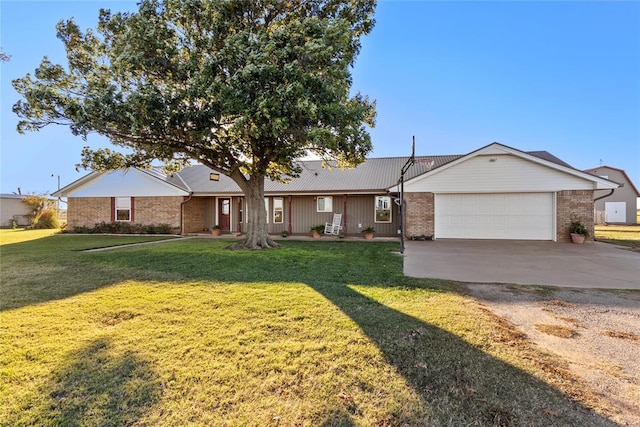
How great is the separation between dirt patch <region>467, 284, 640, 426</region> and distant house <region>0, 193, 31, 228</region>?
1364 inches

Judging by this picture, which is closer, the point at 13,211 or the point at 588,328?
the point at 588,328

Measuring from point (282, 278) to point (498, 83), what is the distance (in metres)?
12.6

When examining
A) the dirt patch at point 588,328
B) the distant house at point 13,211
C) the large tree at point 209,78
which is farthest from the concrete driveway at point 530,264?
the distant house at point 13,211

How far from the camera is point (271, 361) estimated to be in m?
2.88

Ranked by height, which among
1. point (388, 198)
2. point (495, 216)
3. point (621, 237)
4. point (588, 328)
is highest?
point (388, 198)

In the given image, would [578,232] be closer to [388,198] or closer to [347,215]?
[388,198]

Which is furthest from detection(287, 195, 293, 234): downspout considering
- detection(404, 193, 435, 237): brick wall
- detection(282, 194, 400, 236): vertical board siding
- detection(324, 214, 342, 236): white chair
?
detection(404, 193, 435, 237): brick wall

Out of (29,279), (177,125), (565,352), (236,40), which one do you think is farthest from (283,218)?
(565,352)

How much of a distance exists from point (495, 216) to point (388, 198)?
508cm

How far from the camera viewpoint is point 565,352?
3.11 m

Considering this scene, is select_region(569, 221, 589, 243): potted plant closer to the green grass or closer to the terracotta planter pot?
the terracotta planter pot

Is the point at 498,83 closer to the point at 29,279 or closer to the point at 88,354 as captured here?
the point at 88,354

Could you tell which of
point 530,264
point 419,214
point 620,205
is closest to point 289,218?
point 419,214

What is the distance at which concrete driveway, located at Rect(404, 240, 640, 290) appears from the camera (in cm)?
634
